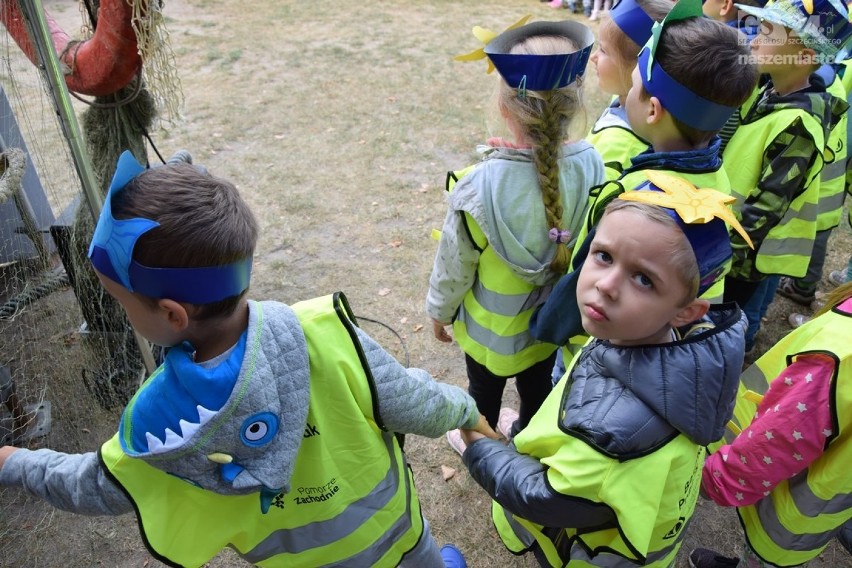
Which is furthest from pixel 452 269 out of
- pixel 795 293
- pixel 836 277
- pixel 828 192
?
pixel 836 277

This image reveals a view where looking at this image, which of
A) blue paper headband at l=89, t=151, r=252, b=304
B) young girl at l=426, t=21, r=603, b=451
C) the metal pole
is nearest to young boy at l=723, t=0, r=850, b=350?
young girl at l=426, t=21, r=603, b=451

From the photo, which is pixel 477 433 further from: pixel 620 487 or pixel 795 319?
pixel 795 319

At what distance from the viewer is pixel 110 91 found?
259 centimetres

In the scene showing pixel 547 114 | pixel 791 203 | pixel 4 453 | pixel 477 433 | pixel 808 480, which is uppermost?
pixel 547 114

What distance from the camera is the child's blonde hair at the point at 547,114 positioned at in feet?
6.56

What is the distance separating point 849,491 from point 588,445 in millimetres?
1027

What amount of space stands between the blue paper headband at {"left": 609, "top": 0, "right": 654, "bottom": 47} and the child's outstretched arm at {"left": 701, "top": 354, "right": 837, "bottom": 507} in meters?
1.46

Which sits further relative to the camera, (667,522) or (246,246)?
(667,522)

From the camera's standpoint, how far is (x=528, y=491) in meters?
1.59

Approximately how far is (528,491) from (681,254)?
739 mm

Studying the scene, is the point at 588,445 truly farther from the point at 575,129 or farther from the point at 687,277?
the point at 575,129

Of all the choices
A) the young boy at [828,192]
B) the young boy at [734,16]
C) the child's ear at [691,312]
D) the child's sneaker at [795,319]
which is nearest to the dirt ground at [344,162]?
the child's sneaker at [795,319]

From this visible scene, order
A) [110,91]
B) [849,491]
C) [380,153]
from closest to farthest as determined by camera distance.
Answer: [849,491] < [110,91] < [380,153]

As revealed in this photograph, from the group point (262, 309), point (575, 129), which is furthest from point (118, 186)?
point (575, 129)
